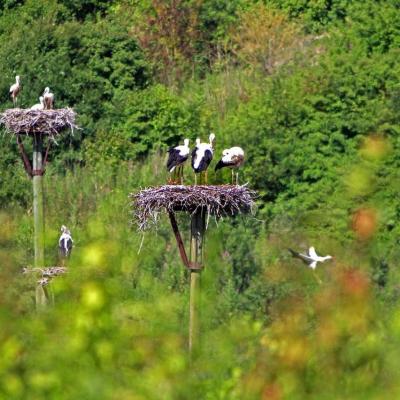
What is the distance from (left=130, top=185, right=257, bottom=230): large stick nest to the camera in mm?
14703

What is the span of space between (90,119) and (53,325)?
82.4ft

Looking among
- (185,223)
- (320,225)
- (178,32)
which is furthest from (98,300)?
(178,32)

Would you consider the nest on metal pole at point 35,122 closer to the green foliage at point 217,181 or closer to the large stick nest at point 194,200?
the green foliage at point 217,181

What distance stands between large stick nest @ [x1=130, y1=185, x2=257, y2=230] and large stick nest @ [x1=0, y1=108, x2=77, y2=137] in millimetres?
4780

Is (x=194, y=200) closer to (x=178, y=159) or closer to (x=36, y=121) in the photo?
(x=178, y=159)

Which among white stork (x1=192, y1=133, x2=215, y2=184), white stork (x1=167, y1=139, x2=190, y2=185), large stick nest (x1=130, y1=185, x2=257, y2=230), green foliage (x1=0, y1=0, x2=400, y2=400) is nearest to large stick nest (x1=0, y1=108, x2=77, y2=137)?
green foliage (x1=0, y1=0, x2=400, y2=400)

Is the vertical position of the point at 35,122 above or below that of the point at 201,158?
below

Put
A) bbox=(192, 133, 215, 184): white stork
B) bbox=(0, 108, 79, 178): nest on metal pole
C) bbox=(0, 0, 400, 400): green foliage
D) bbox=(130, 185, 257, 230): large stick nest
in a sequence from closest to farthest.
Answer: bbox=(0, 0, 400, 400): green foliage
bbox=(130, 185, 257, 230): large stick nest
bbox=(192, 133, 215, 184): white stork
bbox=(0, 108, 79, 178): nest on metal pole

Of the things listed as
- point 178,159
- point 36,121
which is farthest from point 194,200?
point 36,121

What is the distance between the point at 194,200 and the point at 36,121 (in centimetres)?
557

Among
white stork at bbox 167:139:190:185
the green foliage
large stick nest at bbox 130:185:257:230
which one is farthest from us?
white stork at bbox 167:139:190:185

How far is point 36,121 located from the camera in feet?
65.2

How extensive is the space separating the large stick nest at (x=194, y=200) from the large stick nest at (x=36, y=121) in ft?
15.7

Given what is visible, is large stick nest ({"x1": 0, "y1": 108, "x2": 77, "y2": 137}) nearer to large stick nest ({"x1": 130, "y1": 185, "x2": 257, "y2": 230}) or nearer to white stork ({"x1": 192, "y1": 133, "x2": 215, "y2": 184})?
white stork ({"x1": 192, "y1": 133, "x2": 215, "y2": 184})
